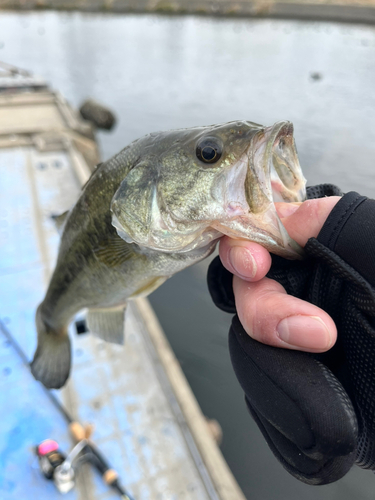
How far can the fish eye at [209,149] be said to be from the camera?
116cm

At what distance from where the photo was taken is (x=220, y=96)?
15.2 m

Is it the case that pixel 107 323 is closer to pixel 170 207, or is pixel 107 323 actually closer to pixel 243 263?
pixel 170 207

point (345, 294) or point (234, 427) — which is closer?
point (345, 294)

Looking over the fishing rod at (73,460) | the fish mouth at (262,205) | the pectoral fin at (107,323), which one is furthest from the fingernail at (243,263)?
the fishing rod at (73,460)

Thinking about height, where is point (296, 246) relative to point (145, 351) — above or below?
above

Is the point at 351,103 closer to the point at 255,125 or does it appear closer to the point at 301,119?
the point at 301,119

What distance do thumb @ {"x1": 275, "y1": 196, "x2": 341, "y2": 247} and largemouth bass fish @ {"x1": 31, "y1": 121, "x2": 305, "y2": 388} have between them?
52 mm

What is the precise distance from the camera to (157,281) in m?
1.67

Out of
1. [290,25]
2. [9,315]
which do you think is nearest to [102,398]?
[9,315]

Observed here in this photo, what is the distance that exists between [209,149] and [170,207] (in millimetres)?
267

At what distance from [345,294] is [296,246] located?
0.80 ft

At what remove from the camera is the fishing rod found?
2.12 meters

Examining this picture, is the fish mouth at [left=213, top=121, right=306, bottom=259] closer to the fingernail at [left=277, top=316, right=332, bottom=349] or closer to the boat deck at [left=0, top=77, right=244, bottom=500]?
the fingernail at [left=277, top=316, right=332, bottom=349]

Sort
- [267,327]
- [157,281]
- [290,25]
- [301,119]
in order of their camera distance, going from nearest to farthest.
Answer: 1. [267,327]
2. [157,281]
3. [301,119]
4. [290,25]
